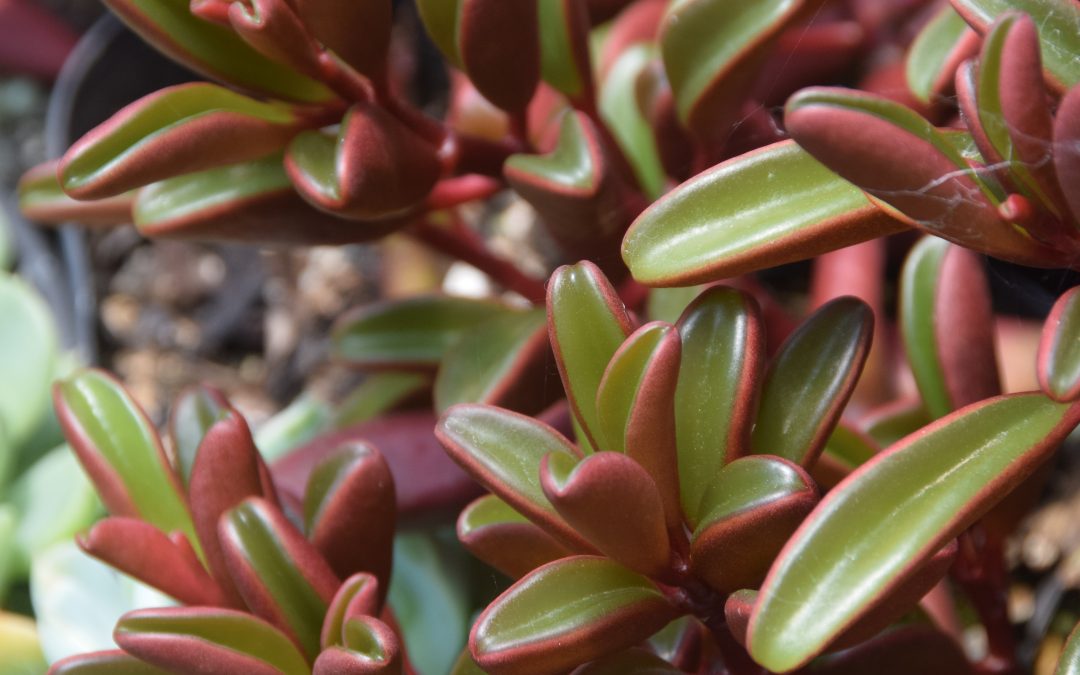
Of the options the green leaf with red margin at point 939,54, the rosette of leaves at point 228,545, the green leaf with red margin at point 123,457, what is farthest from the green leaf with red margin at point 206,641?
the green leaf with red margin at point 939,54

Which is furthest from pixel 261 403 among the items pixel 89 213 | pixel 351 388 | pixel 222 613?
pixel 222 613

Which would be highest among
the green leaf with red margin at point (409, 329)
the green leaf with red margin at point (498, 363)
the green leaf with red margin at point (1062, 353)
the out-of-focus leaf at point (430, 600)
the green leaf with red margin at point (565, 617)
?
the green leaf with red margin at point (1062, 353)

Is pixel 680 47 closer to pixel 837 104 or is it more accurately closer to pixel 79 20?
pixel 837 104

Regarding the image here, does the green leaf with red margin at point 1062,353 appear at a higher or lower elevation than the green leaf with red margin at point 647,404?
higher

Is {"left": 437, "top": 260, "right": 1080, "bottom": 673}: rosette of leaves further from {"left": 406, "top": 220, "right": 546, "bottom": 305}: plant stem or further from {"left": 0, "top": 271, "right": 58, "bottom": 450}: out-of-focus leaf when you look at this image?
{"left": 0, "top": 271, "right": 58, "bottom": 450}: out-of-focus leaf

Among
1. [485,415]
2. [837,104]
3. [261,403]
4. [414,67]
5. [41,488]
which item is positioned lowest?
[261,403]

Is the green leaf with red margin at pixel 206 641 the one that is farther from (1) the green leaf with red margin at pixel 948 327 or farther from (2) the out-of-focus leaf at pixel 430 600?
(1) the green leaf with red margin at pixel 948 327

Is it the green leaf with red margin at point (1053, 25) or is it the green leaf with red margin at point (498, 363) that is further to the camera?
the green leaf with red margin at point (498, 363)
